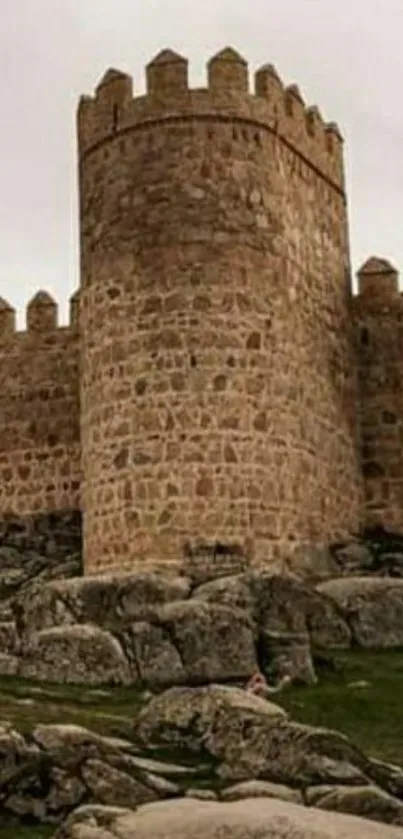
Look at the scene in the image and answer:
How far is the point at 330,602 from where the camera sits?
2542 cm

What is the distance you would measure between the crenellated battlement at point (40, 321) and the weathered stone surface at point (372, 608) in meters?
11.8

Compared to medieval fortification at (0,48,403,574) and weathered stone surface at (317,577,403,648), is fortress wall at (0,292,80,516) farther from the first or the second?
weathered stone surface at (317,577,403,648)

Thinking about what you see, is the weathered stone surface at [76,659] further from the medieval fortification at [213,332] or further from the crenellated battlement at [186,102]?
the crenellated battlement at [186,102]

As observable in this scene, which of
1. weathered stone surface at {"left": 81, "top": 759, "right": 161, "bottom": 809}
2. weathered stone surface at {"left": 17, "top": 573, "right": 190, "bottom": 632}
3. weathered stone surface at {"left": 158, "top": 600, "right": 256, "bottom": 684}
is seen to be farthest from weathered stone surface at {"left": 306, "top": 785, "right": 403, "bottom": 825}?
weathered stone surface at {"left": 17, "top": 573, "right": 190, "bottom": 632}

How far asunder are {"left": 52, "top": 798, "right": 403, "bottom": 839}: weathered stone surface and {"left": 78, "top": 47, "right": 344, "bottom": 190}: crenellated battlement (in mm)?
19848

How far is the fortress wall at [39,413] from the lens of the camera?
35719 millimetres

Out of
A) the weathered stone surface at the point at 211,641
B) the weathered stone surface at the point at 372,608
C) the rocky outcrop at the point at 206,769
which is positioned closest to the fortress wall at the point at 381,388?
the weathered stone surface at the point at 372,608

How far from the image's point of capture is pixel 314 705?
20859mm

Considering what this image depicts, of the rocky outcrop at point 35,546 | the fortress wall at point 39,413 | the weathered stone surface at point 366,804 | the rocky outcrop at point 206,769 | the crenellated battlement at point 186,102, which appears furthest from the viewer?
the fortress wall at point 39,413

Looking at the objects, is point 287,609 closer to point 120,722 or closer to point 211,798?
point 120,722

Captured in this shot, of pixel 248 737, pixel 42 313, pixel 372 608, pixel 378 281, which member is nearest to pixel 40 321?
pixel 42 313

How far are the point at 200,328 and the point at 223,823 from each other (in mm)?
18337

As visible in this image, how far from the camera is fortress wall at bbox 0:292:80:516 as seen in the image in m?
35.7

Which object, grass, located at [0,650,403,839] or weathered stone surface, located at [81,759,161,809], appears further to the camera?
grass, located at [0,650,403,839]
